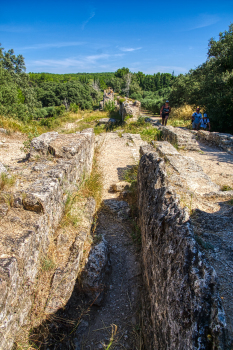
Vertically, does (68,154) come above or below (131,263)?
above

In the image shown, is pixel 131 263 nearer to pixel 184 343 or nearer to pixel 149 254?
pixel 149 254

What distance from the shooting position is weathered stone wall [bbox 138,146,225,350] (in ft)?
4.19

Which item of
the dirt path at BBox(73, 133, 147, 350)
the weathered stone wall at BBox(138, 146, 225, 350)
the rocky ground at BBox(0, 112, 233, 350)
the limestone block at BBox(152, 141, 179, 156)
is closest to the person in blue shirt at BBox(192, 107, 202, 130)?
the limestone block at BBox(152, 141, 179, 156)

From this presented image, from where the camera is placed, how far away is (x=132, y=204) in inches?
194

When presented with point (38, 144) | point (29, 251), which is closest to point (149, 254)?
point (29, 251)

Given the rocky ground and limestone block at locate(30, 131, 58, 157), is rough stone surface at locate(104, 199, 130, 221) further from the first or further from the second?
limestone block at locate(30, 131, 58, 157)

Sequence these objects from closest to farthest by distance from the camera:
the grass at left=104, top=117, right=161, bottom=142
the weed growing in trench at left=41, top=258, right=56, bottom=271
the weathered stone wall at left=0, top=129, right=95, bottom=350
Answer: the weathered stone wall at left=0, top=129, right=95, bottom=350 → the weed growing in trench at left=41, top=258, right=56, bottom=271 → the grass at left=104, top=117, right=161, bottom=142

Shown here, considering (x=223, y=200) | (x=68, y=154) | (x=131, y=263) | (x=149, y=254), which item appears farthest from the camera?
(x=68, y=154)

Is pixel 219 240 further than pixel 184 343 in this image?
Yes

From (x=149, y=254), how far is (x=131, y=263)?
2.96 feet

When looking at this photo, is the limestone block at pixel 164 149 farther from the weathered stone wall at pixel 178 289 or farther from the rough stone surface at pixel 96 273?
the rough stone surface at pixel 96 273

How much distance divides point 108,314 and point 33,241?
1406mm

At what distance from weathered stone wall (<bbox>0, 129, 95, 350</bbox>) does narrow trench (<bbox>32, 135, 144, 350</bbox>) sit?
0.21 m

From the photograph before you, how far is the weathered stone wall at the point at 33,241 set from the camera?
74.0 inches
